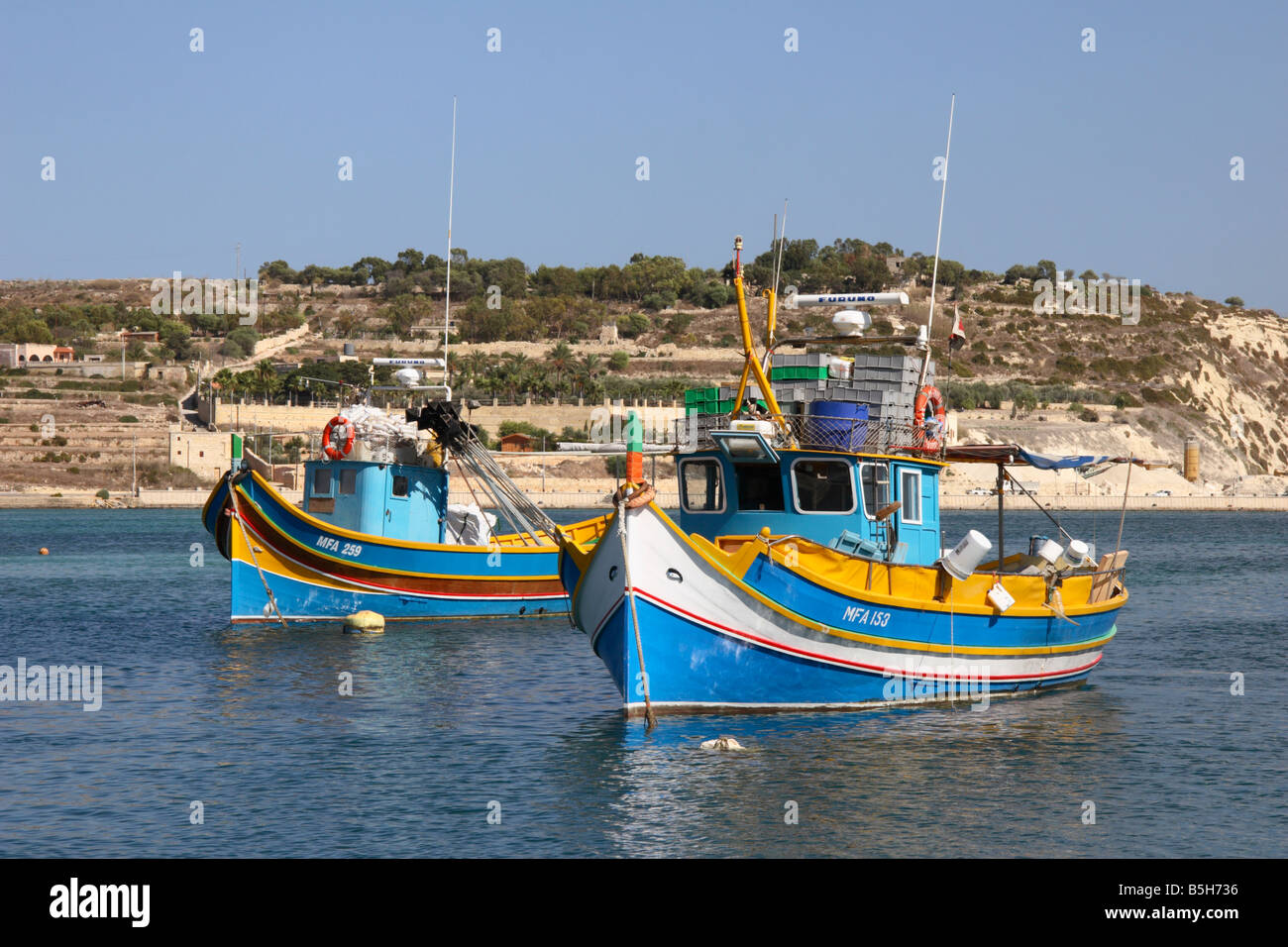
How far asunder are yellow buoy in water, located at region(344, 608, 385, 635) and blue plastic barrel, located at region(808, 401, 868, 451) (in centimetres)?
1713

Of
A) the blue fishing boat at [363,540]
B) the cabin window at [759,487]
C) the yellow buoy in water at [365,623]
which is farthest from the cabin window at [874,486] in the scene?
the yellow buoy in water at [365,623]

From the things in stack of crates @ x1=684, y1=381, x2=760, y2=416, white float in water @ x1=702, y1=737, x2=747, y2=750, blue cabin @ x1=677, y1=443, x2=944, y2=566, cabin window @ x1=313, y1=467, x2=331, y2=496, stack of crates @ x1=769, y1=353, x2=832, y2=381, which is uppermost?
stack of crates @ x1=769, y1=353, x2=832, y2=381

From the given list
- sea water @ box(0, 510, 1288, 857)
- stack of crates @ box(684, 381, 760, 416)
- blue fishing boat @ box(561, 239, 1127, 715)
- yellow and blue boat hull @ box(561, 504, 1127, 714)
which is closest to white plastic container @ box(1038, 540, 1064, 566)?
blue fishing boat @ box(561, 239, 1127, 715)

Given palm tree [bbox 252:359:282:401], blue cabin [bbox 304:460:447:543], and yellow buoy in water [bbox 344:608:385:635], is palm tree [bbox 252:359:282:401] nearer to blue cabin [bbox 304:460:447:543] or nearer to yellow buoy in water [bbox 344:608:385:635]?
blue cabin [bbox 304:460:447:543]

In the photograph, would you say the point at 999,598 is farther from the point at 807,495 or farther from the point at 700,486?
the point at 700,486

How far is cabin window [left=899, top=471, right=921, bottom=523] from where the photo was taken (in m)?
25.5

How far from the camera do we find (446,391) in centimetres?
4147

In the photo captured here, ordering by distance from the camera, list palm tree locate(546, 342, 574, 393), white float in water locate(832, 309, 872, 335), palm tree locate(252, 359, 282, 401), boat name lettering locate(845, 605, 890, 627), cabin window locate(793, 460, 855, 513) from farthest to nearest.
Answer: palm tree locate(546, 342, 574, 393) → palm tree locate(252, 359, 282, 401) → white float in water locate(832, 309, 872, 335) → cabin window locate(793, 460, 855, 513) → boat name lettering locate(845, 605, 890, 627)

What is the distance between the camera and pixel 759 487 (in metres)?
25.0

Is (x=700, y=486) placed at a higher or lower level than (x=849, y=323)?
lower

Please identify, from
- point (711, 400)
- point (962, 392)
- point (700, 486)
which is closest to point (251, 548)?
point (700, 486)

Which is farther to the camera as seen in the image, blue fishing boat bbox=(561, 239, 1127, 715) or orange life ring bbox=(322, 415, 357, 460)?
orange life ring bbox=(322, 415, 357, 460)

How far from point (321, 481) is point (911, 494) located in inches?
778
